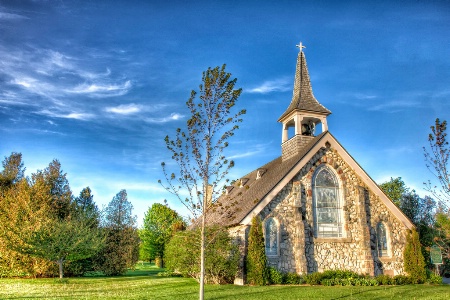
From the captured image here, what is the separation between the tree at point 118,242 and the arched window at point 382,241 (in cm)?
1845

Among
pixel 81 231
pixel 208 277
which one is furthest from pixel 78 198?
pixel 208 277

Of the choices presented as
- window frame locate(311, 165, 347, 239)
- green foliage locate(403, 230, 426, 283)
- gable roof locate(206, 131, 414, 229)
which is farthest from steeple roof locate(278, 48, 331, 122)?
green foliage locate(403, 230, 426, 283)

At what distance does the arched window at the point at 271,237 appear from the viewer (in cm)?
2050

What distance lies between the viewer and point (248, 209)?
66.6 ft

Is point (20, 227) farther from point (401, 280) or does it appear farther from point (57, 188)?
point (401, 280)

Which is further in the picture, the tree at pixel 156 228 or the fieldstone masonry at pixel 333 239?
the tree at pixel 156 228

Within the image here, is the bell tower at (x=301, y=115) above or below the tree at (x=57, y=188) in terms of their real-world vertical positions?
above

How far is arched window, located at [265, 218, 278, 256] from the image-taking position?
20.5 meters

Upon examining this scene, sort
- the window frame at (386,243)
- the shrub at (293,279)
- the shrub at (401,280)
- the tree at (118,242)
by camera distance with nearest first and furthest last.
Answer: the shrub at (293,279), the shrub at (401,280), the window frame at (386,243), the tree at (118,242)

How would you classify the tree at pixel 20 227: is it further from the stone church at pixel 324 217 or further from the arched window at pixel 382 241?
the arched window at pixel 382 241

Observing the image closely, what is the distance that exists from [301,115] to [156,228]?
1343 inches

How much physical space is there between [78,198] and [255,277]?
A: 20.4 metres

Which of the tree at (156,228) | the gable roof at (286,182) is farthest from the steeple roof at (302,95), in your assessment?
the tree at (156,228)

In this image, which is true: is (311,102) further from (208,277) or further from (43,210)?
(43,210)
